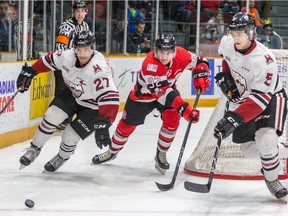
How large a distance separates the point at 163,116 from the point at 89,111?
0.51 m

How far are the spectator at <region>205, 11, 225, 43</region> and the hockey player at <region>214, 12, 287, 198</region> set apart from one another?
553 cm

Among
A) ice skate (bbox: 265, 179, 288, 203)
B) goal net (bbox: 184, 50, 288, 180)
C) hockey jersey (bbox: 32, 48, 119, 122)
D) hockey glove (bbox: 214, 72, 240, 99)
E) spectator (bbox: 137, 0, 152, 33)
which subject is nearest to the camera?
ice skate (bbox: 265, 179, 288, 203)

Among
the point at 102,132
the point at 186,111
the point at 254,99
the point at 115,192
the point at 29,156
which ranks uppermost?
the point at 254,99

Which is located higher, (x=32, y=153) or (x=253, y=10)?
(x=253, y=10)

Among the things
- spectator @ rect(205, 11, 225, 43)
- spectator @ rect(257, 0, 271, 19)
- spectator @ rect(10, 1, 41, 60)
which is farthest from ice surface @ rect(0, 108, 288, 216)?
spectator @ rect(257, 0, 271, 19)

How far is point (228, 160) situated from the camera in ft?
15.7

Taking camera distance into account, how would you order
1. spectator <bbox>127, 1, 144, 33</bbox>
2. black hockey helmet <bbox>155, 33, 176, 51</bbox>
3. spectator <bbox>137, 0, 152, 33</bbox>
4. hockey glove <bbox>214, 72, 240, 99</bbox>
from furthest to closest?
spectator <bbox>137, 0, 152, 33</bbox> → spectator <bbox>127, 1, 144, 33</bbox> → black hockey helmet <bbox>155, 33, 176, 51</bbox> → hockey glove <bbox>214, 72, 240, 99</bbox>

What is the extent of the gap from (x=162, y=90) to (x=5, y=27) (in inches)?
106

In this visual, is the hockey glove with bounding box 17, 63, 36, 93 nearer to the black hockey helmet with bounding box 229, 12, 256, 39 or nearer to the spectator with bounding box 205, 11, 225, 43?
the black hockey helmet with bounding box 229, 12, 256, 39

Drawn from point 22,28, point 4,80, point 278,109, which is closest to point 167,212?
point 278,109

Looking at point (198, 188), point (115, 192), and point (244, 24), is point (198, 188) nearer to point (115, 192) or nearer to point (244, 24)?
point (115, 192)

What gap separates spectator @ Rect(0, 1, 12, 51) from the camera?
6530mm

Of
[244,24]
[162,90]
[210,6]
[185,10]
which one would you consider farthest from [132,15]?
[244,24]

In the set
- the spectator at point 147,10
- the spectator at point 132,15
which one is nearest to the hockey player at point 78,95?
the spectator at point 132,15
